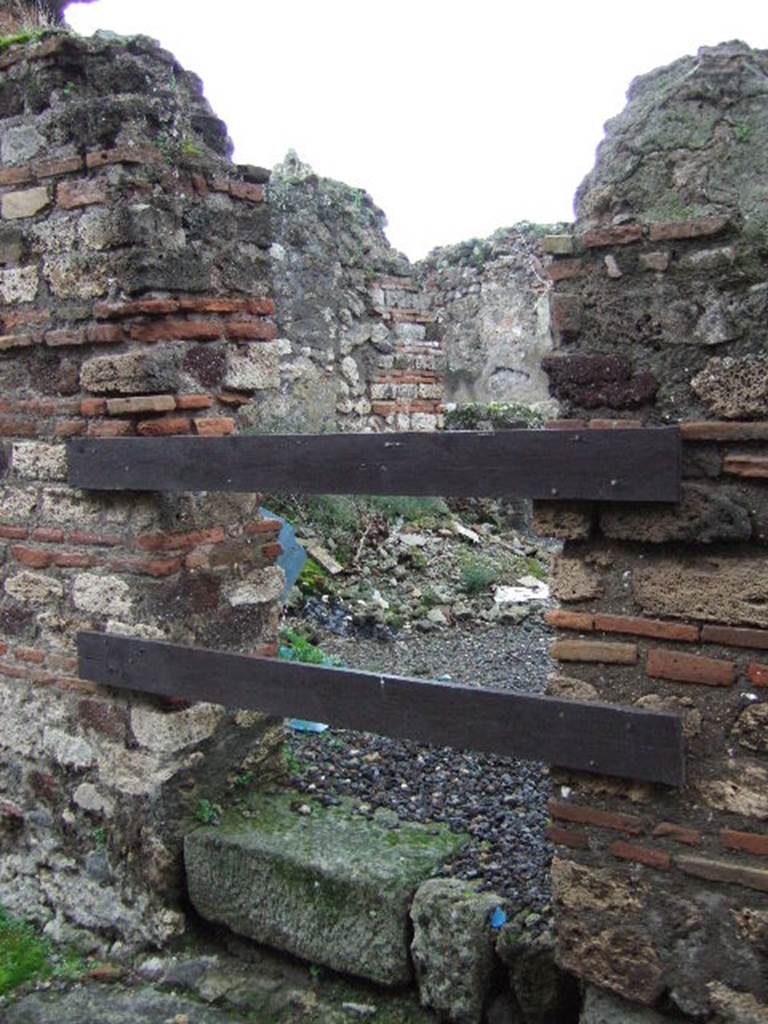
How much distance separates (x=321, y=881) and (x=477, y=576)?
4.23m

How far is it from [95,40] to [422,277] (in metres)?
10.6

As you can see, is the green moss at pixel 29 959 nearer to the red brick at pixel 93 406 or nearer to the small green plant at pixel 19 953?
the small green plant at pixel 19 953

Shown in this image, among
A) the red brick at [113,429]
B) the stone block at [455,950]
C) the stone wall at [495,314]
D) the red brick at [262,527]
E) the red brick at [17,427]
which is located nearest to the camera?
the stone block at [455,950]

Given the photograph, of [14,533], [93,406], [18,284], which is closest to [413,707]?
[93,406]

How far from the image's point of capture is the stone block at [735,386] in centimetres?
217

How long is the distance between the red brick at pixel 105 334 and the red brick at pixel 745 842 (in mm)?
→ 2250

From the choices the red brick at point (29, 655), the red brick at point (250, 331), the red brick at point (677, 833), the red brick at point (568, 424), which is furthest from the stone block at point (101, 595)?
the red brick at point (677, 833)

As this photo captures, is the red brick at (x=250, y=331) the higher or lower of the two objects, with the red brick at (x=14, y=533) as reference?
higher

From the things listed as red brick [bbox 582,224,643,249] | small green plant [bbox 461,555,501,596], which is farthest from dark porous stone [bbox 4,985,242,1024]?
small green plant [bbox 461,555,501,596]

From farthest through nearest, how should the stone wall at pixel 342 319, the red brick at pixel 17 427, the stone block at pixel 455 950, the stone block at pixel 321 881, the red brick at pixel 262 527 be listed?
1. the stone wall at pixel 342 319
2. the red brick at pixel 262 527
3. the red brick at pixel 17 427
4. the stone block at pixel 321 881
5. the stone block at pixel 455 950

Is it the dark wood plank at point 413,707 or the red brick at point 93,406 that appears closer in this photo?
the dark wood plank at point 413,707

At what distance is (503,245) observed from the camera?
1276cm

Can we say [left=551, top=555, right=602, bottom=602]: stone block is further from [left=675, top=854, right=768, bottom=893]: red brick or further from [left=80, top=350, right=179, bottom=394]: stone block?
[left=80, top=350, right=179, bottom=394]: stone block

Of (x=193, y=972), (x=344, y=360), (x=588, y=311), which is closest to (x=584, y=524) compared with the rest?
(x=588, y=311)
